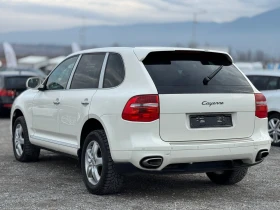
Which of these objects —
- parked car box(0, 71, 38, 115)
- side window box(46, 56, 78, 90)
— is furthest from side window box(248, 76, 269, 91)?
parked car box(0, 71, 38, 115)

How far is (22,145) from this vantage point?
9398 mm

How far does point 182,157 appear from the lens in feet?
20.7

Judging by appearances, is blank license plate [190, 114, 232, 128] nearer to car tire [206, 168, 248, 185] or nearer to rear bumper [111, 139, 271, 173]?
rear bumper [111, 139, 271, 173]

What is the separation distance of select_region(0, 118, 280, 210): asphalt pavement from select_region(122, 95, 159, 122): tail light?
3.13 ft

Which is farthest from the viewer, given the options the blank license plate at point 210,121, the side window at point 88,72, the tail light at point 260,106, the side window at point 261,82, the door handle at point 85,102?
the side window at point 261,82

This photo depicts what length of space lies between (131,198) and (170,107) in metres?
1.21

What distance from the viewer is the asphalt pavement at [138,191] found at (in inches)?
255

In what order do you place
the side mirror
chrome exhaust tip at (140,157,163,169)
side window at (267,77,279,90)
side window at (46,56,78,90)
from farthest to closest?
side window at (267,77,279,90), the side mirror, side window at (46,56,78,90), chrome exhaust tip at (140,157,163,169)

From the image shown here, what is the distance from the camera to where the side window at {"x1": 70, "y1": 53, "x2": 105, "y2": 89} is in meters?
7.29

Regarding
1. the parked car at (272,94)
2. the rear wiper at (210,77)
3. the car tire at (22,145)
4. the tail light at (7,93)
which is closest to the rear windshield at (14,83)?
the tail light at (7,93)

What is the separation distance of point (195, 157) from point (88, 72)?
6.38ft

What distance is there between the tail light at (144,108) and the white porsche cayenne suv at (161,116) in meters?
0.01

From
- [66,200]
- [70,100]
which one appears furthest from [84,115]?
[66,200]

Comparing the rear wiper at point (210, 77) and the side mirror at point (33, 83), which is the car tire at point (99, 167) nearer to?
the rear wiper at point (210, 77)
